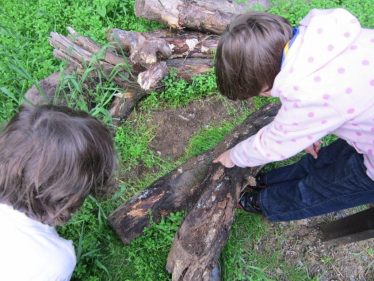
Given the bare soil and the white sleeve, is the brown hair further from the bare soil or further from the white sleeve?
the bare soil

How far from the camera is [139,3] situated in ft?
11.2

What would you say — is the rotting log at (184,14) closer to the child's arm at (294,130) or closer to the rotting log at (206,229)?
the rotting log at (206,229)

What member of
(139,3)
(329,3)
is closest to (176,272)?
(139,3)

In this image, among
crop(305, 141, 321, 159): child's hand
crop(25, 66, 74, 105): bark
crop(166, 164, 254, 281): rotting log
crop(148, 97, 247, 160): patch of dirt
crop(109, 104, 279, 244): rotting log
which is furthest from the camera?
crop(148, 97, 247, 160): patch of dirt

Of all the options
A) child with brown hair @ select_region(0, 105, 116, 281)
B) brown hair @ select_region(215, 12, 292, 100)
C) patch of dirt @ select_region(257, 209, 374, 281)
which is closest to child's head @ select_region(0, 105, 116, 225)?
child with brown hair @ select_region(0, 105, 116, 281)

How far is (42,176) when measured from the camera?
5.20ft

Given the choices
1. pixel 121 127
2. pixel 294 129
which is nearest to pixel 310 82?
pixel 294 129

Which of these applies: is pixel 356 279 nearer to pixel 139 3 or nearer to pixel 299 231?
pixel 299 231

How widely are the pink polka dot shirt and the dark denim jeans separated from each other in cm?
46

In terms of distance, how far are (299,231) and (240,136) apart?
913 mm

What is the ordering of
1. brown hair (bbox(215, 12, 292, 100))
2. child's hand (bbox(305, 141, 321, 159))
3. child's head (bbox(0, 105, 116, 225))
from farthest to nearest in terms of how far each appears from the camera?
child's hand (bbox(305, 141, 321, 159))
brown hair (bbox(215, 12, 292, 100))
child's head (bbox(0, 105, 116, 225))

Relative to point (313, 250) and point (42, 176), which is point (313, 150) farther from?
point (42, 176)

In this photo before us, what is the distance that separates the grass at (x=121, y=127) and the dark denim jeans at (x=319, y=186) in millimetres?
322

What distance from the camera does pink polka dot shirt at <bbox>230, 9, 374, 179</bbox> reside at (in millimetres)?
1677
